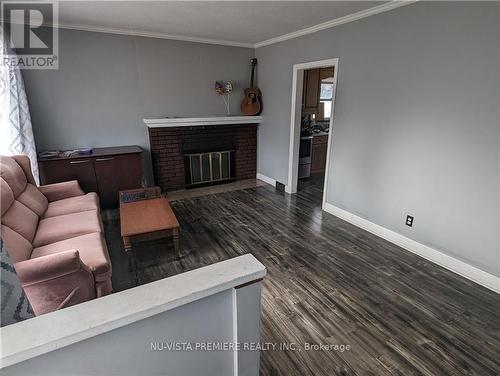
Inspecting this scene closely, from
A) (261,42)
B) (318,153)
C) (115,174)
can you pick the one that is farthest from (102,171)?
(318,153)

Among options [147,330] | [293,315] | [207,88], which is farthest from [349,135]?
[147,330]

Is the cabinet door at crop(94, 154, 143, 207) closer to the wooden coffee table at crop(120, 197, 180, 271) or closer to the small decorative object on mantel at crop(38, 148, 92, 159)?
the small decorative object on mantel at crop(38, 148, 92, 159)

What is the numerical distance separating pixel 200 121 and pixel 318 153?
2.41 metres

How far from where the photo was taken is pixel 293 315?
77.7 inches

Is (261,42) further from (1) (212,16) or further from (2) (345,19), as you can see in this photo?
(2) (345,19)

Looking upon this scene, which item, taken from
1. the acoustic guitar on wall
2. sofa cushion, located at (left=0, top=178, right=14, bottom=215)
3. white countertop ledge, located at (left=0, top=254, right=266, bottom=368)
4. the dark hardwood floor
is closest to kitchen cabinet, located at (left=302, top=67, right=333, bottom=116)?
the acoustic guitar on wall

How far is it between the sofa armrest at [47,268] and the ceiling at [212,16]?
2.41m

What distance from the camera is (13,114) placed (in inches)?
118

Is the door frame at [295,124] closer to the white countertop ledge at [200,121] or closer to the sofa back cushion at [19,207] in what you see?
the white countertop ledge at [200,121]

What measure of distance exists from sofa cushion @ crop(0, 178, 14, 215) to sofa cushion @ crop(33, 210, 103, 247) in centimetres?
30

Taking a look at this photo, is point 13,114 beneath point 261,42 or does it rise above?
beneath

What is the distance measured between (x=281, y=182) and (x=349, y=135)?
161 centimetres

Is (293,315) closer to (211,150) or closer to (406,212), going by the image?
(406,212)

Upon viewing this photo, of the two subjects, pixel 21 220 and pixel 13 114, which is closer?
pixel 21 220
